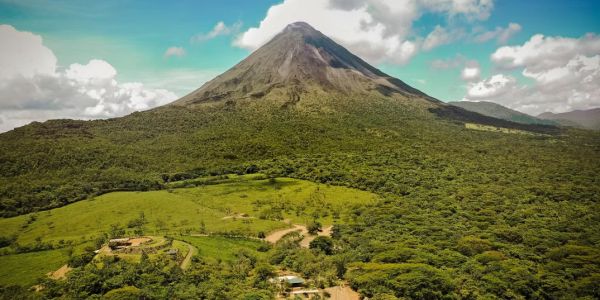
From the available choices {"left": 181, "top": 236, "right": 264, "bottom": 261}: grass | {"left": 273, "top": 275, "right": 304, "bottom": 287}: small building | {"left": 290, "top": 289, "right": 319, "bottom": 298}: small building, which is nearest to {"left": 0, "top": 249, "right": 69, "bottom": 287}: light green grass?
{"left": 181, "top": 236, "right": 264, "bottom": 261}: grass

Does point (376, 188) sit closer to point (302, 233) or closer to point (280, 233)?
point (302, 233)

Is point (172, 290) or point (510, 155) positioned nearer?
point (172, 290)

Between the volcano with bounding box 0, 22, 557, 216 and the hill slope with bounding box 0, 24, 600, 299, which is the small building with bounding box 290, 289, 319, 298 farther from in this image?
the volcano with bounding box 0, 22, 557, 216

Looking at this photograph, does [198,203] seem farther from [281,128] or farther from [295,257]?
[281,128]

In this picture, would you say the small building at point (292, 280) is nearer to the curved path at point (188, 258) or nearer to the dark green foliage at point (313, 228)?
the curved path at point (188, 258)

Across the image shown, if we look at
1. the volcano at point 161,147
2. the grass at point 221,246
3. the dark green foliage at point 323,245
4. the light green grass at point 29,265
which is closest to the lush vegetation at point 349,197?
the dark green foliage at point 323,245

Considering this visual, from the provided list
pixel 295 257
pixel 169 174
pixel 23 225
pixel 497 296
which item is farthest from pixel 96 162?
pixel 497 296

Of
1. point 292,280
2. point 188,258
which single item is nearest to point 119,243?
point 188,258
